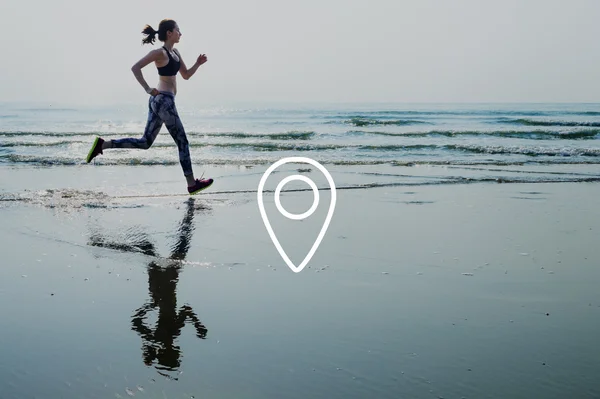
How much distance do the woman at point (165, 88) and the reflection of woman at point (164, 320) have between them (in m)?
2.83

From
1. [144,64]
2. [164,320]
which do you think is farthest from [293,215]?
[164,320]

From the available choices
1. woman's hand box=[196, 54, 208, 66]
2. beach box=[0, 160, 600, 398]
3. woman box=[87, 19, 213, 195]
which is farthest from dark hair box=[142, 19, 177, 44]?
beach box=[0, 160, 600, 398]

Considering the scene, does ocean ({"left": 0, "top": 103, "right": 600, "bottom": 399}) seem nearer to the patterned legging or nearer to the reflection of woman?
the reflection of woman

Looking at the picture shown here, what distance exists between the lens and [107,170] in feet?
41.9

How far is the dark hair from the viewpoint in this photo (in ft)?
26.0

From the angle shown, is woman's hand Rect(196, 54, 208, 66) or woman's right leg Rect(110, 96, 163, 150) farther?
woman's right leg Rect(110, 96, 163, 150)

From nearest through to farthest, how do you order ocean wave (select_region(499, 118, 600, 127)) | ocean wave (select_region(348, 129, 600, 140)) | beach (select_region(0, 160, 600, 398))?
beach (select_region(0, 160, 600, 398)) < ocean wave (select_region(348, 129, 600, 140)) < ocean wave (select_region(499, 118, 600, 127))

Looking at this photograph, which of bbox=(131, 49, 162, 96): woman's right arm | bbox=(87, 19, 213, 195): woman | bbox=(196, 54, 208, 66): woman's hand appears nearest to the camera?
bbox=(131, 49, 162, 96): woman's right arm

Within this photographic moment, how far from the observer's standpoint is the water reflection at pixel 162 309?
3644 mm

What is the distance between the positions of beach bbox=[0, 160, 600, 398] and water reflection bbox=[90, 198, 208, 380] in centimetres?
2

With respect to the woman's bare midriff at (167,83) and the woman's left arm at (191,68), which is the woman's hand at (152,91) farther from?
the woman's left arm at (191,68)

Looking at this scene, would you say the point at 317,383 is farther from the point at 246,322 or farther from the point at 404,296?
the point at 404,296

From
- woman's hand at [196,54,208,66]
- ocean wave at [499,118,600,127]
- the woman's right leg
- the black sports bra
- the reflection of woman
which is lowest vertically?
the reflection of woman

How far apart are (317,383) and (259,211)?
16.3 ft
